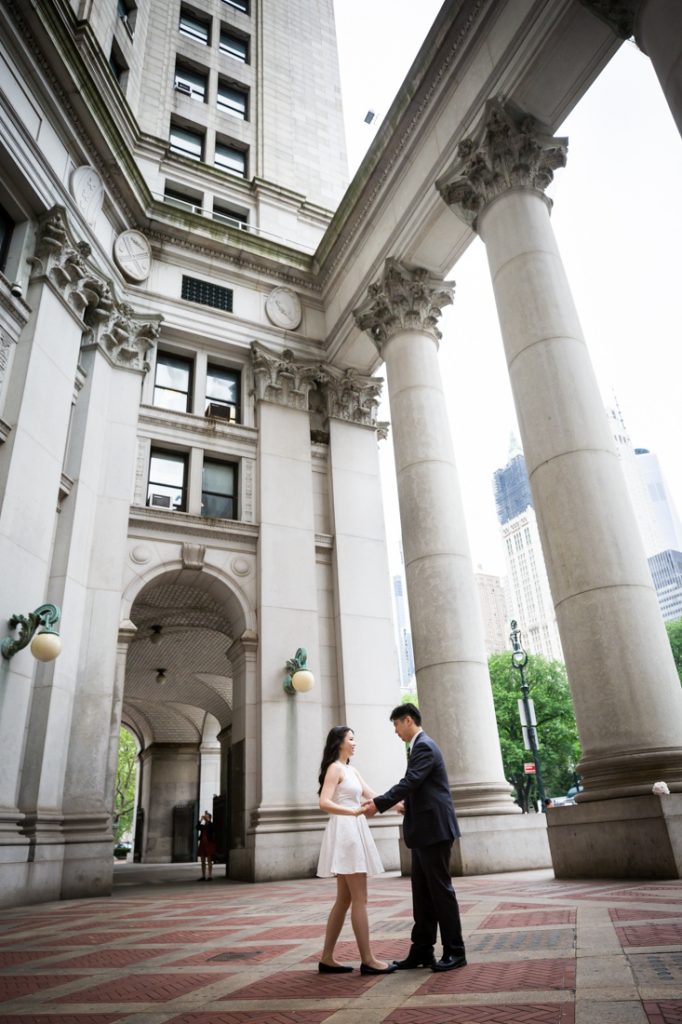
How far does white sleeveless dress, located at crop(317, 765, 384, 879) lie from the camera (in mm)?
5062

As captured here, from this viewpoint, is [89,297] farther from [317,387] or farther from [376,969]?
[376,969]

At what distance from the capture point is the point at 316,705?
1766cm

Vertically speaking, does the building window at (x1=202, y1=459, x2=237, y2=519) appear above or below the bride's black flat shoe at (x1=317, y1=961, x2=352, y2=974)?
above

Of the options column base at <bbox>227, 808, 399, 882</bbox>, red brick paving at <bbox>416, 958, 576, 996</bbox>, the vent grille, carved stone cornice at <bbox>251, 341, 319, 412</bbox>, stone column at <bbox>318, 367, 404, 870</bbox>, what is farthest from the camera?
the vent grille

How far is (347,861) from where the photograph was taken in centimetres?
507

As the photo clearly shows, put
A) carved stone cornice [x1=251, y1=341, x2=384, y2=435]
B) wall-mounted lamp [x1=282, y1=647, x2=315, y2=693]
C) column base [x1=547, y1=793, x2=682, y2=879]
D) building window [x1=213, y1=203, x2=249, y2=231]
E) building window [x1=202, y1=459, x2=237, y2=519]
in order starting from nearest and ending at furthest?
column base [x1=547, y1=793, x2=682, y2=879] → wall-mounted lamp [x1=282, y1=647, x2=315, y2=693] → building window [x1=202, y1=459, x2=237, y2=519] → carved stone cornice [x1=251, y1=341, x2=384, y2=435] → building window [x1=213, y1=203, x2=249, y2=231]

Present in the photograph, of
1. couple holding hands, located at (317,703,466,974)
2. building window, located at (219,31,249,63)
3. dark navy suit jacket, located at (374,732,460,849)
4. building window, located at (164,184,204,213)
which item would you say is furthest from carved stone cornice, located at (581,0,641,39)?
building window, located at (219,31,249,63)

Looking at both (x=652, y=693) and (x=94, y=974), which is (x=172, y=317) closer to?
(x=652, y=693)

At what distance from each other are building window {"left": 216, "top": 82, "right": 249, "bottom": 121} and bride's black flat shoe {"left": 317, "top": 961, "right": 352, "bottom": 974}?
31279 mm

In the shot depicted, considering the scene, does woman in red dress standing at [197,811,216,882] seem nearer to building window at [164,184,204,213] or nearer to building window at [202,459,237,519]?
building window at [202,459,237,519]

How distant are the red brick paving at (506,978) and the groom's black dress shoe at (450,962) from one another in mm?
32

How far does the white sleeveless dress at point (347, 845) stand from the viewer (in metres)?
5.06

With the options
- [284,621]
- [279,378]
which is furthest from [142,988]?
[279,378]

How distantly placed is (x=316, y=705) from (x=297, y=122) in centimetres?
2582
